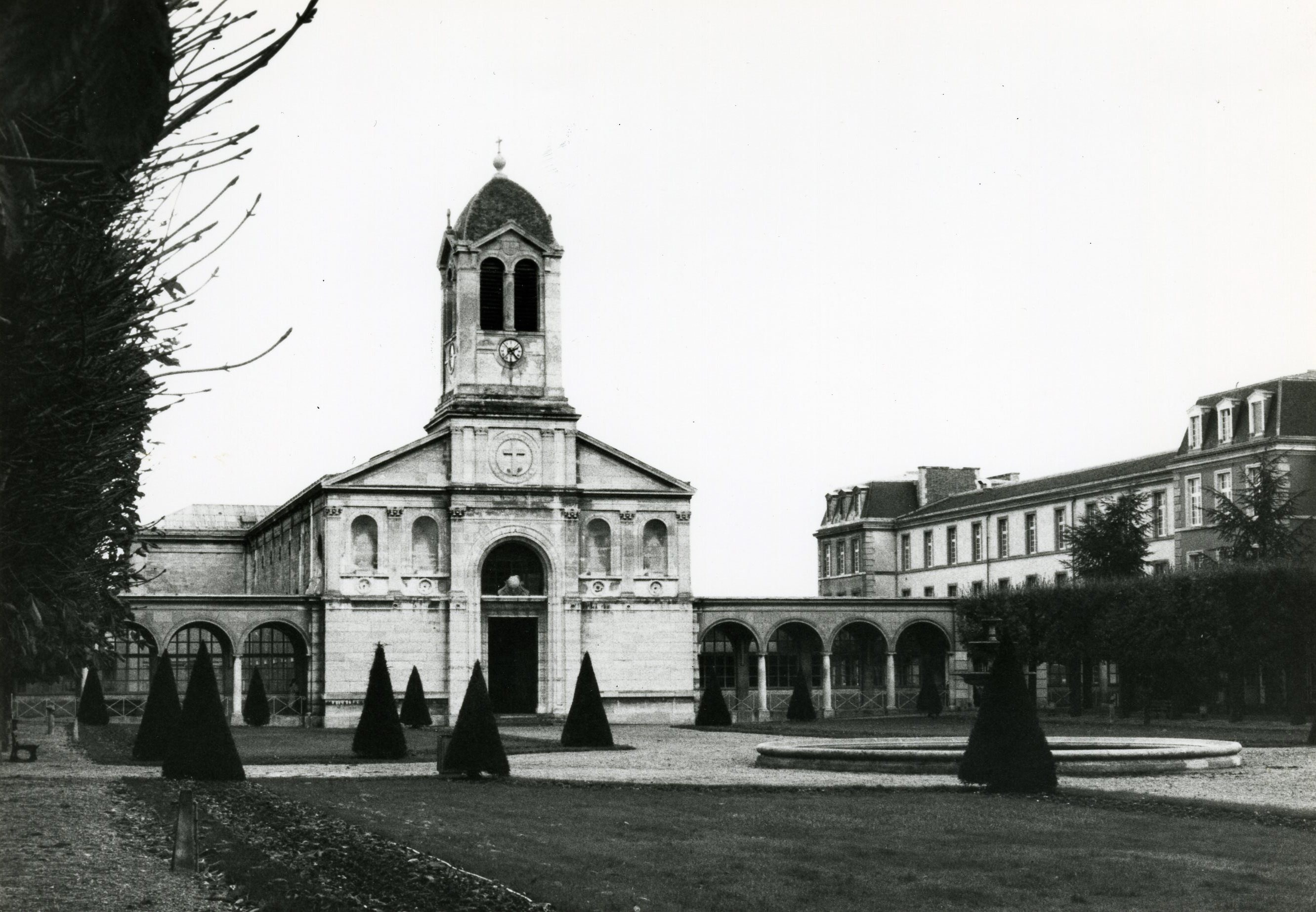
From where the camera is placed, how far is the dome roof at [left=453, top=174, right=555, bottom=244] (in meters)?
53.3

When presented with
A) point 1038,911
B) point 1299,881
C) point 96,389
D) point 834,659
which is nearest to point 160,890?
point 96,389

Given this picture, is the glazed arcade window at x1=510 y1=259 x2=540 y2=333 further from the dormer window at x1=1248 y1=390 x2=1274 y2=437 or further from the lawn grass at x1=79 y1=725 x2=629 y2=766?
the dormer window at x1=1248 y1=390 x2=1274 y2=437

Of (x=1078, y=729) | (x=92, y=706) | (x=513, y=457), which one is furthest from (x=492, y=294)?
(x=1078, y=729)

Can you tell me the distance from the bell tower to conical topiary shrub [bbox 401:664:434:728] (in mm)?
9748

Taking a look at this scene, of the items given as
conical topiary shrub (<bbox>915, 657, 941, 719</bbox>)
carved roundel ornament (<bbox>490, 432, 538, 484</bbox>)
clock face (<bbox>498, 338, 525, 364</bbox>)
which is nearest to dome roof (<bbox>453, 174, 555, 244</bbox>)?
clock face (<bbox>498, 338, 525, 364</bbox>)

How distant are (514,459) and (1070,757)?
1153 inches

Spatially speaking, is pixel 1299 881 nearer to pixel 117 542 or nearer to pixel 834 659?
pixel 117 542

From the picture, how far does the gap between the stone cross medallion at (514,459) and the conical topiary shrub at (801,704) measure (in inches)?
427

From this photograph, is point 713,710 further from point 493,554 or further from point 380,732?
point 380,732

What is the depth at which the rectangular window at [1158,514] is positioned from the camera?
61.8 m

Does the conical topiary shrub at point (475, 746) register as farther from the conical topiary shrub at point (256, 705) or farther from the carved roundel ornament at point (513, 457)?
the carved roundel ornament at point (513, 457)

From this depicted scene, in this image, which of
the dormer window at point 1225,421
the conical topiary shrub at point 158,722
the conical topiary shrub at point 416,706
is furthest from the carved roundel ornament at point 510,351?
the dormer window at point 1225,421

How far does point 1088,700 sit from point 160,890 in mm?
46385

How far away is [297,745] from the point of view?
36625 mm
